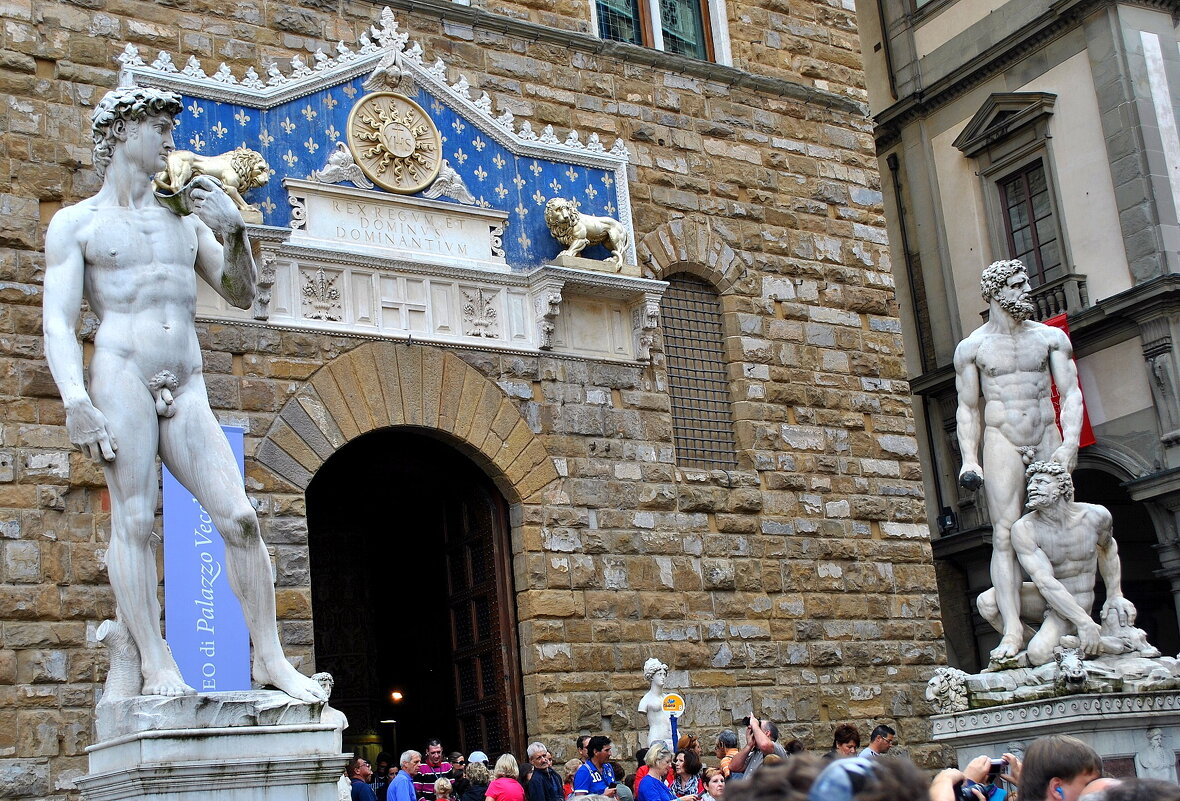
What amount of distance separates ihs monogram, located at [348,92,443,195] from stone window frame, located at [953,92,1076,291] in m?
11.2

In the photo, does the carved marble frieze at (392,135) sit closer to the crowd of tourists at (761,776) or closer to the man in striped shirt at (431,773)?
the man in striped shirt at (431,773)

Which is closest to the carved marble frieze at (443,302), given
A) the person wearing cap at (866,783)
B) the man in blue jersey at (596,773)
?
the man in blue jersey at (596,773)

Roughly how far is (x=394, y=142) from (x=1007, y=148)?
12499 millimetres

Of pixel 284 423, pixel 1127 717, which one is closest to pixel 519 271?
pixel 284 423

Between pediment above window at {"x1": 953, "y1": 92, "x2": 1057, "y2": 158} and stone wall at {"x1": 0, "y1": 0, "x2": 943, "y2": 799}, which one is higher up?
pediment above window at {"x1": 953, "y1": 92, "x2": 1057, "y2": 158}

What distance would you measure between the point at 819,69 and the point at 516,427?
5687 mm

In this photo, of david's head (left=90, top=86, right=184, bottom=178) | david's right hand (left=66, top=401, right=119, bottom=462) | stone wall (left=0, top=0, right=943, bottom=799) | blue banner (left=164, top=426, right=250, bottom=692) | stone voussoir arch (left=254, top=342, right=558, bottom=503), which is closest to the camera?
david's right hand (left=66, top=401, right=119, bottom=462)

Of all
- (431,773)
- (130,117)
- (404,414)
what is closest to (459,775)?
(431,773)

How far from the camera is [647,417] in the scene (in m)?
13.5

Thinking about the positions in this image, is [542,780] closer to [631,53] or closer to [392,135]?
[392,135]

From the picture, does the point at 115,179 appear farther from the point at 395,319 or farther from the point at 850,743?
the point at 850,743

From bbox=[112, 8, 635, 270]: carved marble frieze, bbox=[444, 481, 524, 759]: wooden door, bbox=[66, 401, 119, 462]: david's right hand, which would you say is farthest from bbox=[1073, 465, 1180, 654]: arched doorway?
bbox=[66, 401, 119, 462]: david's right hand

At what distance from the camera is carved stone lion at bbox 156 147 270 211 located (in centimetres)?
1126

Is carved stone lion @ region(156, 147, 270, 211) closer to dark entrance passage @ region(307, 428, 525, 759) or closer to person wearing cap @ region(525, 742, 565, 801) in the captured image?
dark entrance passage @ region(307, 428, 525, 759)
